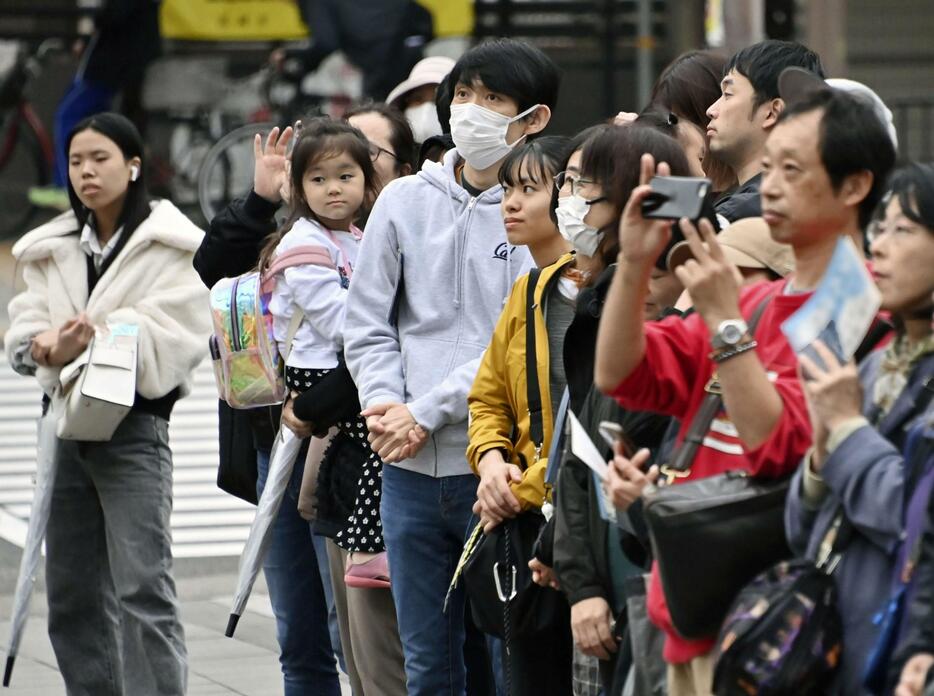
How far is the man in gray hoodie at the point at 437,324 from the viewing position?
4621mm

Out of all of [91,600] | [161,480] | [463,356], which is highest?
[463,356]

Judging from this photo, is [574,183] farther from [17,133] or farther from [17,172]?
[17,172]

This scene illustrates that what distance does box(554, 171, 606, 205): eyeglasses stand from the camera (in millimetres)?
3773

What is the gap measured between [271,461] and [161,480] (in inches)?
22.3

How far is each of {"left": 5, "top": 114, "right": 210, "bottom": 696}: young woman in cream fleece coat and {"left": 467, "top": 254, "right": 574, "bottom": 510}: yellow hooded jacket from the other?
1.68 m

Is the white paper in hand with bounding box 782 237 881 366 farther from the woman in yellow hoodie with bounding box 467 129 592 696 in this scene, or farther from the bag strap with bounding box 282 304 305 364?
the bag strap with bounding box 282 304 305 364

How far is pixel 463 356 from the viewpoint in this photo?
15.4 feet

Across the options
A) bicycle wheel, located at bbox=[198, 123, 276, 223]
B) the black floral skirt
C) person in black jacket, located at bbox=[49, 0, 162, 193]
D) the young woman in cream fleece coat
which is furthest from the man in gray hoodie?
bicycle wheel, located at bbox=[198, 123, 276, 223]

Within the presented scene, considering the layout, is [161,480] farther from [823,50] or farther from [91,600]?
[823,50]

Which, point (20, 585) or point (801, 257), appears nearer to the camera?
point (801, 257)

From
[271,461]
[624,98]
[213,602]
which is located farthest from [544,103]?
[624,98]

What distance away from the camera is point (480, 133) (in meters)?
4.70

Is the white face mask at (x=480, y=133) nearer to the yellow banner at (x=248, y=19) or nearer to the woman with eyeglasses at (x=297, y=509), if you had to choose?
the woman with eyeglasses at (x=297, y=509)

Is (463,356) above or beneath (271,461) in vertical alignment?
above
